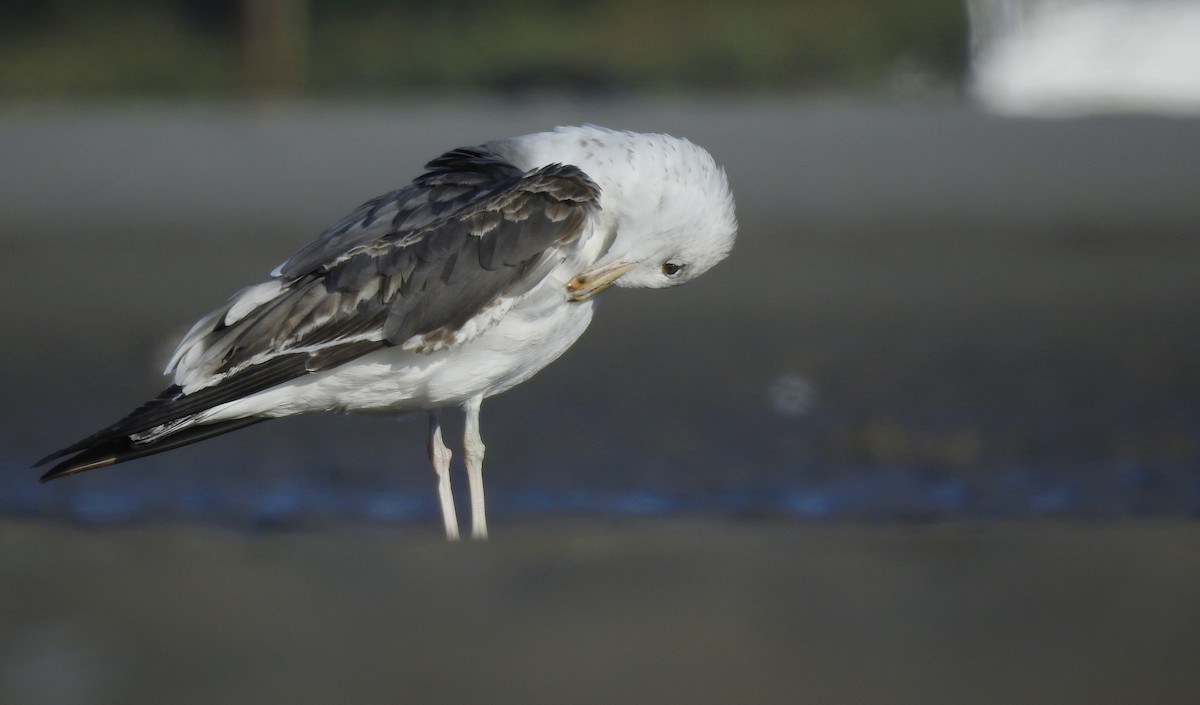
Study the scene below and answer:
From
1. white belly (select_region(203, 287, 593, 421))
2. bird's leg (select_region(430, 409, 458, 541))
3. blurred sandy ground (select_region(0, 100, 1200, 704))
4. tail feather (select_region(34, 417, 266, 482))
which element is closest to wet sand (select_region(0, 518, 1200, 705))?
blurred sandy ground (select_region(0, 100, 1200, 704))

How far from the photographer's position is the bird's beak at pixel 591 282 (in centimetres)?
515

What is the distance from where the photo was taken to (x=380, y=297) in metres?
5.04

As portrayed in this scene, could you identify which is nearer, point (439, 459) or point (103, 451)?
point (103, 451)

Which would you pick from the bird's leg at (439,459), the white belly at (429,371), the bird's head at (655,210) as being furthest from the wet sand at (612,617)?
the bird's leg at (439,459)

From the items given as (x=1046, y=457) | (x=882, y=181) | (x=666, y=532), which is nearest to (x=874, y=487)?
(x=1046, y=457)

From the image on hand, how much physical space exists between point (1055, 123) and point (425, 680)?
15374 mm

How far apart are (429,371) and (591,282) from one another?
0.56m

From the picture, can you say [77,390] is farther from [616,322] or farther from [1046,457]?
[1046,457]

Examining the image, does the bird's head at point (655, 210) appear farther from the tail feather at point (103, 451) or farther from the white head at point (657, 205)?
the tail feather at point (103, 451)

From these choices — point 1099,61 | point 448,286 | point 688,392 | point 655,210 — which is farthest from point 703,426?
point 1099,61

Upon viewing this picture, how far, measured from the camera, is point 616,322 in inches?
434

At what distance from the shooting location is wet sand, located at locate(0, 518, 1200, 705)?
10.8ft

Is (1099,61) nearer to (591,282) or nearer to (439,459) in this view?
(439,459)

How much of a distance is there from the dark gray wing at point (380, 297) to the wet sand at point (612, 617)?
1.04 meters
